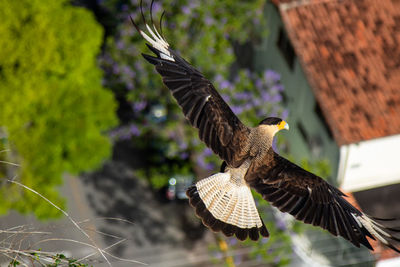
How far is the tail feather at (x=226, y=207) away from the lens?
1261 cm

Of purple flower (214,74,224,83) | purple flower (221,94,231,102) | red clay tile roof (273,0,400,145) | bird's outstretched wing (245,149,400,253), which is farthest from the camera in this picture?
purple flower (214,74,224,83)

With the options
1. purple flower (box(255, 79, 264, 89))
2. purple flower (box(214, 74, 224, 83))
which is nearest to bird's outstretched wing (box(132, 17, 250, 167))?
purple flower (box(214, 74, 224, 83))

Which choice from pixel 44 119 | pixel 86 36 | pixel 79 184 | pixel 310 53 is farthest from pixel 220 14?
pixel 79 184

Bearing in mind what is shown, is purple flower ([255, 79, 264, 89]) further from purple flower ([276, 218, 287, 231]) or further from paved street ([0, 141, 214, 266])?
paved street ([0, 141, 214, 266])

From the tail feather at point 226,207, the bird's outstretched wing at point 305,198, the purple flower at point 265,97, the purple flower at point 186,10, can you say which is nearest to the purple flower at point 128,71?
the purple flower at point 186,10

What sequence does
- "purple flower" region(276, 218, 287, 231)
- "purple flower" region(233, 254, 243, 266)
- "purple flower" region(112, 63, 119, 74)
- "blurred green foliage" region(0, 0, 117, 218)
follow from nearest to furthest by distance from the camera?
"blurred green foliage" region(0, 0, 117, 218) → "purple flower" region(276, 218, 287, 231) → "purple flower" region(112, 63, 119, 74) → "purple flower" region(233, 254, 243, 266)

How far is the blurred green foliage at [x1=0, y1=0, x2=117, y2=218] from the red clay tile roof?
766 cm

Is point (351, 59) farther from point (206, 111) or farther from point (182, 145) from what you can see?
point (206, 111)

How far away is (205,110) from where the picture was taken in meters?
12.9

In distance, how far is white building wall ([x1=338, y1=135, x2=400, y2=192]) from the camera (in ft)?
85.0

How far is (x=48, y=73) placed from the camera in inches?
965

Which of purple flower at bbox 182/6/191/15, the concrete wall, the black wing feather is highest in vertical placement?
purple flower at bbox 182/6/191/15

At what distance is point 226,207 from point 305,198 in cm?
139

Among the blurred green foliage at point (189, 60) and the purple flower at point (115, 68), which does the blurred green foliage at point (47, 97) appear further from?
the blurred green foliage at point (189, 60)
